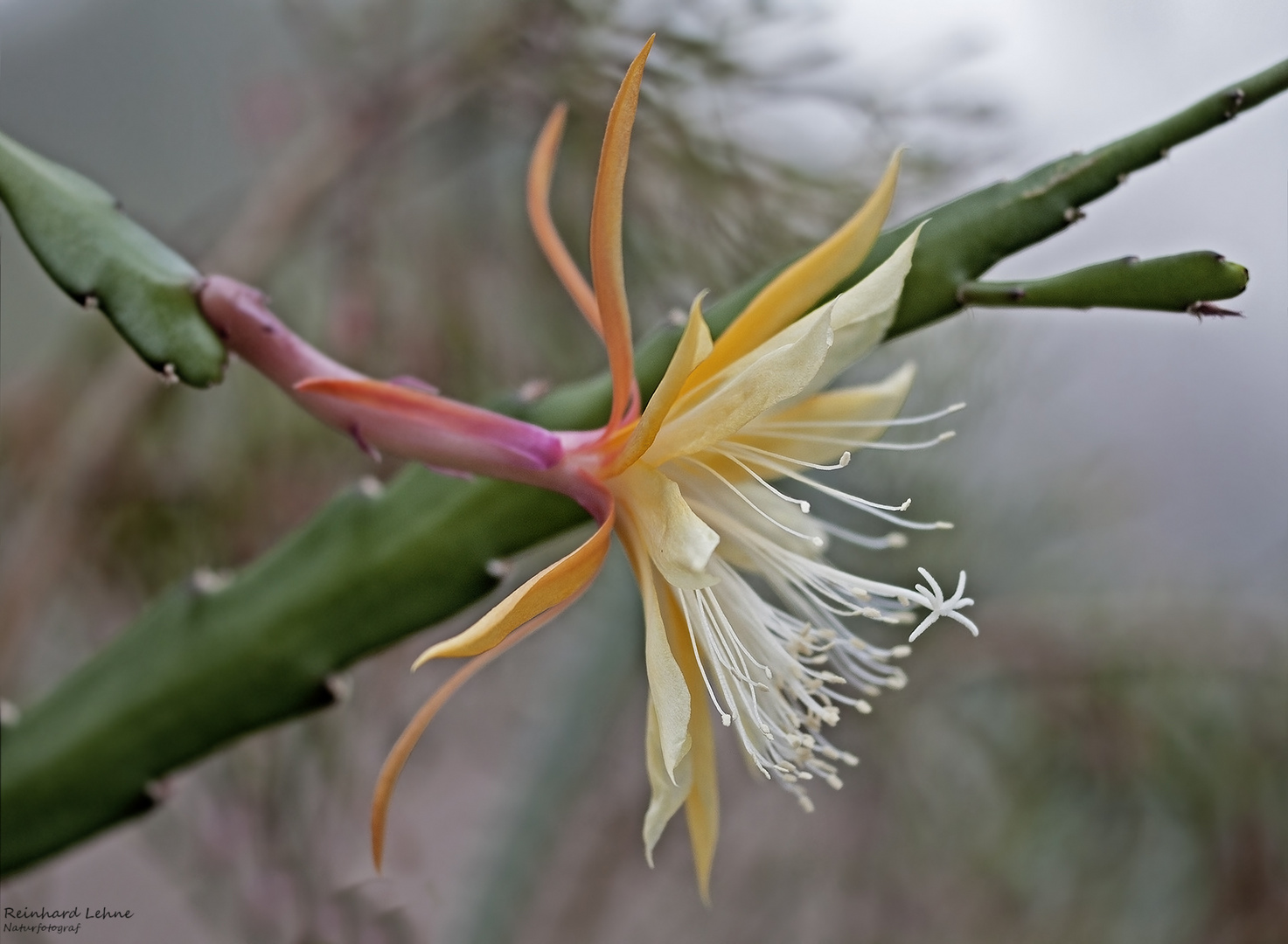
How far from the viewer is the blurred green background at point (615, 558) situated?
1.16m

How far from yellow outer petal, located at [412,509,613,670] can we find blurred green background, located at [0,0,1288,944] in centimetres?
76

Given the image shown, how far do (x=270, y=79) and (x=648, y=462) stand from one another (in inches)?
58.1

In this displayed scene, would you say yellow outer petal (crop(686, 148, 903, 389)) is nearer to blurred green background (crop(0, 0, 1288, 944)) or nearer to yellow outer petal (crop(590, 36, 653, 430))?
yellow outer petal (crop(590, 36, 653, 430))

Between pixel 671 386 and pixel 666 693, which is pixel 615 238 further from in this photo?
pixel 666 693

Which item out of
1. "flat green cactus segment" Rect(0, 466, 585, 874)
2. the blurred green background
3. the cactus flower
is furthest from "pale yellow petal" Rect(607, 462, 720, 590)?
the blurred green background

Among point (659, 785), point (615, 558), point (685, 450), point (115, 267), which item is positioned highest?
point (115, 267)

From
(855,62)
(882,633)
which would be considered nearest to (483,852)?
(882,633)

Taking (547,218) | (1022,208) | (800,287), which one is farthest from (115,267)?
(1022,208)

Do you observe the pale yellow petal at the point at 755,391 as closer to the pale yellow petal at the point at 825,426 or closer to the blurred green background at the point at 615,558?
the pale yellow petal at the point at 825,426

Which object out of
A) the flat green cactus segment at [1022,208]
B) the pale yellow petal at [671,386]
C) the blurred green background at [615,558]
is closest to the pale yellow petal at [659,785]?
the pale yellow petal at [671,386]

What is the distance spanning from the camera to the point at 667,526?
1.26 ft

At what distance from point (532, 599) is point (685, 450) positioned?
0.29 ft

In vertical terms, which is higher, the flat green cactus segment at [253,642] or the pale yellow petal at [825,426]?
the flat green cactus segment at [253,642]

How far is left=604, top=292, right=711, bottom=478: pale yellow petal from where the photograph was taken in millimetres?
365
